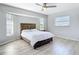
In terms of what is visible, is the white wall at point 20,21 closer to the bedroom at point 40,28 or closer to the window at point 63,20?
the bedroom at point 40,28

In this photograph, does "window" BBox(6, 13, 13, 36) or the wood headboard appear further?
the wood headboard

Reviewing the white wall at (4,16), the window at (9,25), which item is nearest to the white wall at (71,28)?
the white wall at (4,16)

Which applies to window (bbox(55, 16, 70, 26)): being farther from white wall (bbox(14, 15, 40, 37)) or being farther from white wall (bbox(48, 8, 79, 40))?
white wall (bbox(14, 15, 40, 37))

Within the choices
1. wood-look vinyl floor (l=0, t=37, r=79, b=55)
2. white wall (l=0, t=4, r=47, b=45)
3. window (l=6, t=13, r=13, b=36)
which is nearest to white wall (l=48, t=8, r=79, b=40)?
wood-look vinyl floor (l=0, t=37, r=79, b=55)

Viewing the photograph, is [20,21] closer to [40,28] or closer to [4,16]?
[4,16]

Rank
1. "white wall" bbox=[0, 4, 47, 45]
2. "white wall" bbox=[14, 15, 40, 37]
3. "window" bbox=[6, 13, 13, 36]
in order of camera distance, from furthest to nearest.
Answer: "white wall" bbox=[14, 15, 40, 37] < "window" bbox=[6, 13, 13, 36] < "white wall" bbox=[0, 4, 47, 45]

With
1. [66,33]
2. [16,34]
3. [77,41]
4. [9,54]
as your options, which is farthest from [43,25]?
[9,54]

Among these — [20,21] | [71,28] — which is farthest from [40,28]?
[71,28]

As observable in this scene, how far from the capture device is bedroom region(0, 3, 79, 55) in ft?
6.47

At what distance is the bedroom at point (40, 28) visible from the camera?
1973 millimetres

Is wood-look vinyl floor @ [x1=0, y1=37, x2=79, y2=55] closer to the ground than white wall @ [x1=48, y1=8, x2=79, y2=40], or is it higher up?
closer to the ground

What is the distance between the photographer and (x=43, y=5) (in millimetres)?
2514
